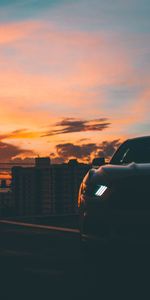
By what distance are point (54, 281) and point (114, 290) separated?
0.75 meters

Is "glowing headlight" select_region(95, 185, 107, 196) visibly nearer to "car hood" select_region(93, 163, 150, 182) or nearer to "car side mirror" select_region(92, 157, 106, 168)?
"car hood" select_region(93, 163, 150, 182)

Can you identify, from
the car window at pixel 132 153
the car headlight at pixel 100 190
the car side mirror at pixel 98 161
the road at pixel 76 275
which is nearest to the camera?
the road at pixel 76 275

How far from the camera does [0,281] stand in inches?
246

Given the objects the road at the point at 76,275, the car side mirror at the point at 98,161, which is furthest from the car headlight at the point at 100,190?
the car side mirror at the point at 98,161

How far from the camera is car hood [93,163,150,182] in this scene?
627 centimetres

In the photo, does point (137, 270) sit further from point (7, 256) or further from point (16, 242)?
point (16, 242)

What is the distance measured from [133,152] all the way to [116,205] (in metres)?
2.19

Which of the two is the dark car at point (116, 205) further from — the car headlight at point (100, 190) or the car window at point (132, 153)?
the car window at point (132, 153)

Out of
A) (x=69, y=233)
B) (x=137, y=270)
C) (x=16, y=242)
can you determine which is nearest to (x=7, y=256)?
(x=16, y=242)

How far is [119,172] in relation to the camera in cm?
641

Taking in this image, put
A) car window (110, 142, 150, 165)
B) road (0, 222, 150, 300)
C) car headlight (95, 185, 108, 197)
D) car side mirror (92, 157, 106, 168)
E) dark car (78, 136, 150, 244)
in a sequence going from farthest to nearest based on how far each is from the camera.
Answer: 1. car window (110, 142, 150, 165)
2. car side mirror (92, 157, 106, 168)
3. car headlight (95, 185, 108, 197)
4. dark car (78, 136, 150, 244)
5. road (0, 222, 150, 300)

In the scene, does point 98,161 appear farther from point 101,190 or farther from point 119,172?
point 101,190

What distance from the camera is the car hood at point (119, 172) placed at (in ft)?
20.6

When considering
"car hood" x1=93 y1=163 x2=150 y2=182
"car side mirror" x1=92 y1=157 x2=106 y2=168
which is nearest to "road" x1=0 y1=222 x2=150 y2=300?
"car hood" x1=93 y1=163 x2=150 y2=182
